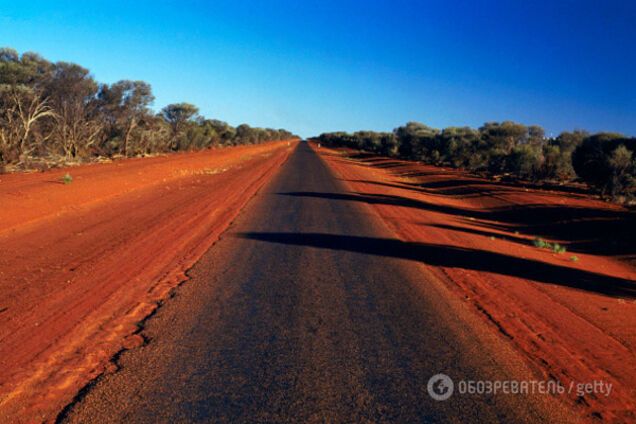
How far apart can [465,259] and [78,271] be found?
7.61 metres

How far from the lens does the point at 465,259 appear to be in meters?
9.43

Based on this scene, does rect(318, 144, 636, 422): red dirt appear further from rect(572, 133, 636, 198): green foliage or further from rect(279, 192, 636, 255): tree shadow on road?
rect(572, 133, 636, 198): green foliage

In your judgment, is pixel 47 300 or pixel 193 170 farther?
pixel 193 170

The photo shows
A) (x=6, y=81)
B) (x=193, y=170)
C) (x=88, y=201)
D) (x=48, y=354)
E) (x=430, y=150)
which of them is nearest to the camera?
(x=48, y=354)

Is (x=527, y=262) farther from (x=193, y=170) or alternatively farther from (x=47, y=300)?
(x=193, y=170)

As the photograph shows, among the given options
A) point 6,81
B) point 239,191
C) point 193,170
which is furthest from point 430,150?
point 6,81

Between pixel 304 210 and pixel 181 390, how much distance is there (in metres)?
10.5

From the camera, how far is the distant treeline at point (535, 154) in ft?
72.6

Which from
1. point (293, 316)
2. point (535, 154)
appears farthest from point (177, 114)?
point (293, 316)

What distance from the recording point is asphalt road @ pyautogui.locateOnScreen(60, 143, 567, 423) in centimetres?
373

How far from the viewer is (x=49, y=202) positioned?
1379 cm

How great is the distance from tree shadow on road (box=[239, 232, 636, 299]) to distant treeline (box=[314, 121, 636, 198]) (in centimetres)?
1558

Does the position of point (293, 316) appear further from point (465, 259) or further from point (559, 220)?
point (559, 220)

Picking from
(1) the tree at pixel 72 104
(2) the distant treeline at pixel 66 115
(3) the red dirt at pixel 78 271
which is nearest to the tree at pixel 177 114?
(2) the distant treeline at pixel 66 115
